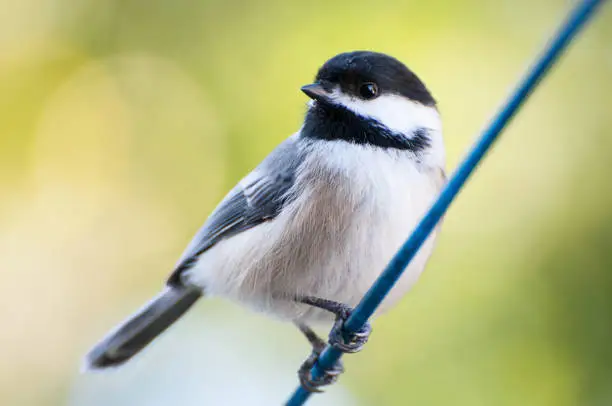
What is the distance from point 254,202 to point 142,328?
623mm

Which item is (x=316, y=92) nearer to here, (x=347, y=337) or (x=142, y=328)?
(x=347, y=337)

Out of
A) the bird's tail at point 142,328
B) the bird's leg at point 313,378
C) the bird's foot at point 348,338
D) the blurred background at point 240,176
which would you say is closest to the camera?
the bird's foot at point 348,338

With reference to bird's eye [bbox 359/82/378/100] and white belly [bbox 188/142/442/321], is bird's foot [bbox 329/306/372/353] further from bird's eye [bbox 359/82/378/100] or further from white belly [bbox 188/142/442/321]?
bird's eye [bbox 359/82/378/100]

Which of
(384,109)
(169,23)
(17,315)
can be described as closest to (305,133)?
(384,109)

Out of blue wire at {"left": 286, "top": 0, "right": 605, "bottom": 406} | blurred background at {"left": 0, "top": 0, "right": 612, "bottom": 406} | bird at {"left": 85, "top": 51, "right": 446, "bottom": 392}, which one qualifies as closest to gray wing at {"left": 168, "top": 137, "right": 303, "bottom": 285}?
bird at {"left": 85, "top": 51, "right": 446, "bottom": 392}

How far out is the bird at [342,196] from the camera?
1746 mm

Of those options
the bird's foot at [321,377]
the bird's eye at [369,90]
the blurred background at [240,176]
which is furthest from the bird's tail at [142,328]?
the bird's eye at [369,90]

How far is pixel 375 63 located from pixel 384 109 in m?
0.12

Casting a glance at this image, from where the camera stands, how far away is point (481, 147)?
96 cm

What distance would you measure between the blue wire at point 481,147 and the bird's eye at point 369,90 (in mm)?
661

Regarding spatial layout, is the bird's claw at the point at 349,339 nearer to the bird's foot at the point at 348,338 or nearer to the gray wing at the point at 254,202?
the bird's foot at the point at 348,338

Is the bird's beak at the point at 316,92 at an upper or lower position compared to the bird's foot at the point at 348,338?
upper

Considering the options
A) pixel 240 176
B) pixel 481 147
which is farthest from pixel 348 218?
pixel 240 176

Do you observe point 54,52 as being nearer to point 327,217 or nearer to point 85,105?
point 85,105
